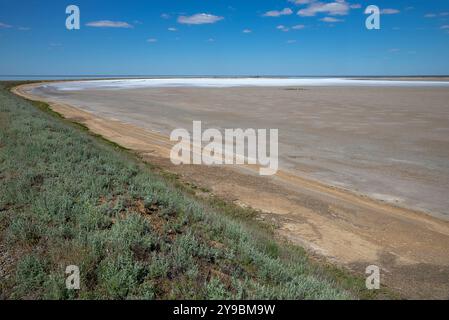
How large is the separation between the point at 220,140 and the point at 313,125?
794cm

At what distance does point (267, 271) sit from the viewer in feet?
17.3

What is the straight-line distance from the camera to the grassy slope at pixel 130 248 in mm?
4609

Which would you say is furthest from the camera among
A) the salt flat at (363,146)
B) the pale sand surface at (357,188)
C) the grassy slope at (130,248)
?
the salt flat at (363,146)

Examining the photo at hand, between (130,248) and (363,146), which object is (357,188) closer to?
(363,146)

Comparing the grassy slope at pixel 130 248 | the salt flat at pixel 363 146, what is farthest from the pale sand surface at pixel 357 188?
the grassy slope at pixel 130 248

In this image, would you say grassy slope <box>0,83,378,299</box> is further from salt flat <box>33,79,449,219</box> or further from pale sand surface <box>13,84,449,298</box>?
salt flat <box>33,79,449,219</box>

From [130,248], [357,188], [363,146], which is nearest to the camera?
[130,248]

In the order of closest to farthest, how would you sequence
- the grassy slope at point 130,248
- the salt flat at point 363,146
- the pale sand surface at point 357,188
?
the grassy slope at point 130,248 → the pale sand surface at point 357,188 → the salt flat at point 363,146

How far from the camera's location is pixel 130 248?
526cm

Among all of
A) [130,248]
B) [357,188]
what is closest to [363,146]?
[357,188]

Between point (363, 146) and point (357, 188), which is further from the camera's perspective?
point (363, 146)

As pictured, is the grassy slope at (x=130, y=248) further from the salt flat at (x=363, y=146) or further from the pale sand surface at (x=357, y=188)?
the salt flat at (x=363, y=146)

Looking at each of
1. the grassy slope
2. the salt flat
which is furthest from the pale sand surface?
the grassy slope
